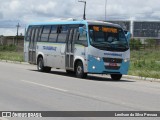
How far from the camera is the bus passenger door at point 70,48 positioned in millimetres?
21984

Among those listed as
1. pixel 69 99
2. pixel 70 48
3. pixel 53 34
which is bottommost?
pixel 69 99

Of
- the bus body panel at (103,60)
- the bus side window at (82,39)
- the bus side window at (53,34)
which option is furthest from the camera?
the bus side window at (53,34)

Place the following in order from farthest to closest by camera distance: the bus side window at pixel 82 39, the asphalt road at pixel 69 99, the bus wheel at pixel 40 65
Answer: the bus wheel at pixel 40 65
the bus side window at pixel 82 39
the asphalt road at pixel 69 99

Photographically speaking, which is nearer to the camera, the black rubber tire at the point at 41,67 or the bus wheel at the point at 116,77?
the bus wheel at the point at 116,77

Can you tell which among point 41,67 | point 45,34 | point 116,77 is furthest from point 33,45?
point 116,77

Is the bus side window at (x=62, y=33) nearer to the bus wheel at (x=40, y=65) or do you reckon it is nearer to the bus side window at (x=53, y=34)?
the bus side window at (x=53, y=34)

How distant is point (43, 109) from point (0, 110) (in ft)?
3.34

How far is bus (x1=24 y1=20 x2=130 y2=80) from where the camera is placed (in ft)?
67.7

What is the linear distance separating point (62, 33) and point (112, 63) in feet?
12.3

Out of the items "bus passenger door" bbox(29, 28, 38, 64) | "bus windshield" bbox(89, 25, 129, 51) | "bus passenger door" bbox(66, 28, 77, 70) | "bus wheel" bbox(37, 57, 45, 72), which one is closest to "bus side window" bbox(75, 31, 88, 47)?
"bus windshield" bbox(89, 25, 129, 51)

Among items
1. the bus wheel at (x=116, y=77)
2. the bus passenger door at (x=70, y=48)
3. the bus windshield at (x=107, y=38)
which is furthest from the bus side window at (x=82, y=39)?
the bus wheel at (x=116, y=77)

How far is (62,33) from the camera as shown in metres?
23.3

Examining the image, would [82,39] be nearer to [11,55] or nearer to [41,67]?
[41,67]

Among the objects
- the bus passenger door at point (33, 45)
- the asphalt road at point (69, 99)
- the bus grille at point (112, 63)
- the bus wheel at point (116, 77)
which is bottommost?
the bus wheel at point (116, 77)
